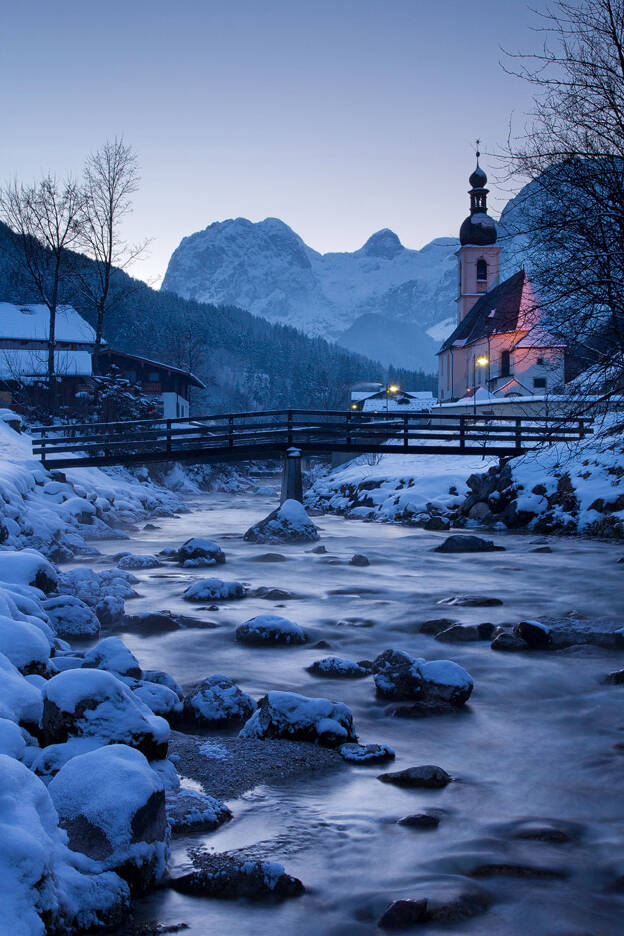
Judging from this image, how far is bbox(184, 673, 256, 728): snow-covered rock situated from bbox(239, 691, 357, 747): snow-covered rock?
1.03ft

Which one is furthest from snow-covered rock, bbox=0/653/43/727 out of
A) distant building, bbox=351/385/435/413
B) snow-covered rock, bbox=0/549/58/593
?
distant building, bbox=351/385/435/413

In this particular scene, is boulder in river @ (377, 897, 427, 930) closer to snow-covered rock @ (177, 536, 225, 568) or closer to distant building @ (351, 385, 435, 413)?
snow-covered rock @ (177, 536, 225, 568)

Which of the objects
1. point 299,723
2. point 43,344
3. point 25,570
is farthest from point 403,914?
point 43,344

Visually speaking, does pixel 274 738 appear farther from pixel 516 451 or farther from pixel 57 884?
pixel 516 451

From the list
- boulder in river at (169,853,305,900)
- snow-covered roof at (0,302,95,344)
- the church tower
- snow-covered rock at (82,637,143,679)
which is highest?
the church tower

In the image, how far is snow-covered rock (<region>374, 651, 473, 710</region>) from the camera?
20.4 feet

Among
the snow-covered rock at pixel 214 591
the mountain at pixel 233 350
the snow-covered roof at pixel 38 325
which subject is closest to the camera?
the snow-covered rock at pixel 214 591

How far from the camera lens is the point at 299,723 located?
511 centimetres

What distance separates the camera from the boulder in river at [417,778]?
4645mm

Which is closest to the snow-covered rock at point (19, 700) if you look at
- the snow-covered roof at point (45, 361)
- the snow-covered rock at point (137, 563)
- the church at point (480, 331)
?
the snow-covered rock at point (137, 563)

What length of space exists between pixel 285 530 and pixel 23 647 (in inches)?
573

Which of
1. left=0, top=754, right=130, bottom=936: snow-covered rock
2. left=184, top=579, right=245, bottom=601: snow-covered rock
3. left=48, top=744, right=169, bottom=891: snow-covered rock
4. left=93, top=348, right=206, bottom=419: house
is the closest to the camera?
left=0, top=754, right=130, bottom=936: snow-covered rock

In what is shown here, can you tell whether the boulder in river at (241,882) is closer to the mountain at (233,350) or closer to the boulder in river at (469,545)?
the boulder in river at (469,545)

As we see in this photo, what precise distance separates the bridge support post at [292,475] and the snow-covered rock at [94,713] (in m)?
18.7
